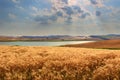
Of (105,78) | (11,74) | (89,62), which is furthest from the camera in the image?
(89,62)

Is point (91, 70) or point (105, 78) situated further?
point (91, 70)

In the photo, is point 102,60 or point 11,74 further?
point 102,60

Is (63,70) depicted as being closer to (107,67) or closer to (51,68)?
(51,68)

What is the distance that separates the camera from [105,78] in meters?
14.3

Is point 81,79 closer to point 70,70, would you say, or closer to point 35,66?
point 70,70

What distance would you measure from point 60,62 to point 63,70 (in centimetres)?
95

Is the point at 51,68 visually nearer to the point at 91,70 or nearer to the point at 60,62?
the point at 60,62

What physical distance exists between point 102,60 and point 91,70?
72.4 inches

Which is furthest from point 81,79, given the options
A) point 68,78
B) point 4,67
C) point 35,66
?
point 4,67

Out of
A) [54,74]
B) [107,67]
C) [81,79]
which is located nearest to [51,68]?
[54,74]

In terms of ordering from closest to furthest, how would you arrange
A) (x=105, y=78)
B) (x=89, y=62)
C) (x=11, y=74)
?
(x=105, y=78) < (x=11, y=74) < (x=89, y=62)

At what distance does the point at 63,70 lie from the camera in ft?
50.8

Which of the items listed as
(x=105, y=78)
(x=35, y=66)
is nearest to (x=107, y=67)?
(x=105, y=78)

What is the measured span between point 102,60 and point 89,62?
1.27m
